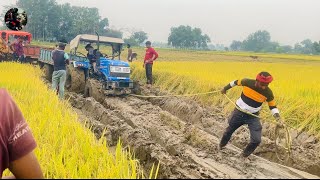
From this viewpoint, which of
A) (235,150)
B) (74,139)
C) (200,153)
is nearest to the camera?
(74,139)

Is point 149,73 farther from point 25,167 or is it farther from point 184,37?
point 184,37

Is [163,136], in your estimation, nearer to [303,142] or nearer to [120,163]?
[303,142]

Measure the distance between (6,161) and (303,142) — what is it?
558 cm

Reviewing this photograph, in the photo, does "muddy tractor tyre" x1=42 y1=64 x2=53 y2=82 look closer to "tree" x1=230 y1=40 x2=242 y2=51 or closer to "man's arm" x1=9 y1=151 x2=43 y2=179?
"man's arm" x1=9 y1=151 x2=43 y2=179

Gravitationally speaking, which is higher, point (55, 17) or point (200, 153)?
point (55, 17)

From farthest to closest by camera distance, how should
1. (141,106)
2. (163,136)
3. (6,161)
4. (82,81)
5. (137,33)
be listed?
1. (137,33)
2. (82,81)
3. (141,106)
4. (163,136)
5. (6,161)

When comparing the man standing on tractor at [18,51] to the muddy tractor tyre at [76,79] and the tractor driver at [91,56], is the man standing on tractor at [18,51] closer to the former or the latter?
the muddy tractor tyre at [76,79]

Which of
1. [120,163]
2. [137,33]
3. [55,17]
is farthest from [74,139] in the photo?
[137,33]

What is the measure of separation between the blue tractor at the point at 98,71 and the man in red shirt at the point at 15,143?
8.65 meters

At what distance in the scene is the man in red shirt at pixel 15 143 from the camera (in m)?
1.62

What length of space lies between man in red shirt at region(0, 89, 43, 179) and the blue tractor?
8.65 m

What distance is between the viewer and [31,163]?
1.72 m

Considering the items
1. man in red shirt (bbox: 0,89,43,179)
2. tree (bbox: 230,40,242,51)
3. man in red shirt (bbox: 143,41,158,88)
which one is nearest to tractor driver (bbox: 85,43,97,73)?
man in red shirt (bbox: 143,41,158,88)

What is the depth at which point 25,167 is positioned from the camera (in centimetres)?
171
